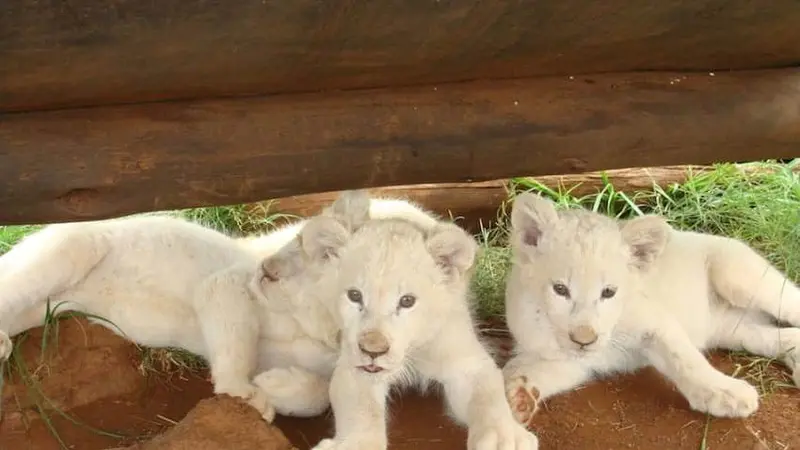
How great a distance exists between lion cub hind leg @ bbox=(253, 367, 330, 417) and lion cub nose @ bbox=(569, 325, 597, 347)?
1.14 m

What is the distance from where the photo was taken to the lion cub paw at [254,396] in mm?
3881

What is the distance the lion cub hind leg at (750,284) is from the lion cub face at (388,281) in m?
1.33

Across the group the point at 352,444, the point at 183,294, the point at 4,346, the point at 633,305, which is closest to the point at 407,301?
the point at 352,444

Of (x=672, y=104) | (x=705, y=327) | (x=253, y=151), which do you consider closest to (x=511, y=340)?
(x=705, y=327)

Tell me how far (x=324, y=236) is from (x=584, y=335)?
45.0 inches

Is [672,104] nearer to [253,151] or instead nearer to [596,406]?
[596,406]

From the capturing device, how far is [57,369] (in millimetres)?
4312

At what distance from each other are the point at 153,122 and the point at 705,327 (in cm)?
274

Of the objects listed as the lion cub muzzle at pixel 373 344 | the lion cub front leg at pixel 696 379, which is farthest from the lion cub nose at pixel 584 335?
the lion cub muzzle at pixel 373 344

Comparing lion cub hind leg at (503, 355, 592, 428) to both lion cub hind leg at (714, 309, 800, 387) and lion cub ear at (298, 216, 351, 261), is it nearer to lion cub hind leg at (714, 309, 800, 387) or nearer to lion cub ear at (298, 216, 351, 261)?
lion cub hind leg at (714, 309, 800, 387)

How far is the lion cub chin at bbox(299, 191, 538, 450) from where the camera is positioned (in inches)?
142

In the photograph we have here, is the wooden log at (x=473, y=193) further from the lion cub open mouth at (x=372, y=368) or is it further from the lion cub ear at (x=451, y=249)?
the lion cub open mouth at (x=372, y=368)

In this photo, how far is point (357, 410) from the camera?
3.78 metres

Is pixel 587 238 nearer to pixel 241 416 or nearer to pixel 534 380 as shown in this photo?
pixel 534 380
